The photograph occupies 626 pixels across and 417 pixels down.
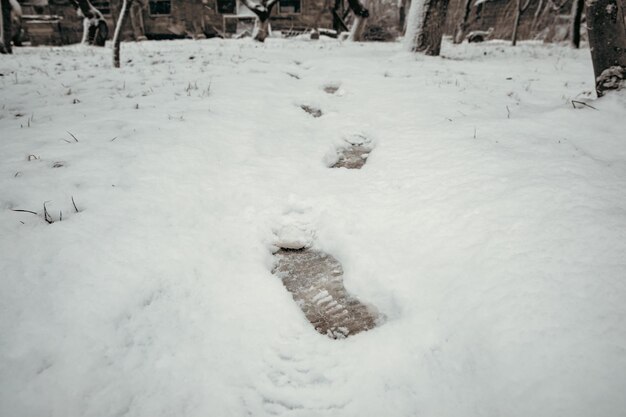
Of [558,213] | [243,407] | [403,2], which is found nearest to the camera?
[243,407]

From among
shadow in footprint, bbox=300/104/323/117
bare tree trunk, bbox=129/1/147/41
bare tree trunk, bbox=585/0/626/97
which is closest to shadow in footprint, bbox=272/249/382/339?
shadow in footprint, bbox=300/104/323/117

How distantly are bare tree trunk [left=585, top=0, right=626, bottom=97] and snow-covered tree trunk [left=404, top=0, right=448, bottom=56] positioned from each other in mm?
4338

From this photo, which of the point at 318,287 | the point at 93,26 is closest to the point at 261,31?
the point at 93,26

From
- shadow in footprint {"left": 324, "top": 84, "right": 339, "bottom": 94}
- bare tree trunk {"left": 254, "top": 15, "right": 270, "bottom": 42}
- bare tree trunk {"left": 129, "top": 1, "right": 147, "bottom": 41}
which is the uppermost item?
bare tree trunk {"left": 129, "top": 1, "right": 147, "bottom": 41}

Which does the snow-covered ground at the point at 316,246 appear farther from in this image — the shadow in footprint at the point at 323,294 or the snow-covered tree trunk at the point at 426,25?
the snow-covered tree trunk at the point at 426,25

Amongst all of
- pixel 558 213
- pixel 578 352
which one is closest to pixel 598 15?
pixel 558 213

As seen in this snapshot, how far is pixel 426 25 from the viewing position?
6.86 meters

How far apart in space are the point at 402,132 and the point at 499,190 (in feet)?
4.28

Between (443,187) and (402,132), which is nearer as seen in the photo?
(443,187)

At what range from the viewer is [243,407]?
120cm

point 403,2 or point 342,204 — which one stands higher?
point 403,2

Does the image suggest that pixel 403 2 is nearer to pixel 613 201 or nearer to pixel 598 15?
pixel 598 15

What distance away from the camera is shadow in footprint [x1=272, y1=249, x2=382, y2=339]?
5.17ft

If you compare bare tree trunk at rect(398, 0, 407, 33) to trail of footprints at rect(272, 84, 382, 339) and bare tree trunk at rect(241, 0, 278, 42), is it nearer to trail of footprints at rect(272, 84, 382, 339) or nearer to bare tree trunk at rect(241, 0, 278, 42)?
bare tree trunk at rect(241, 0, 278, 42)
